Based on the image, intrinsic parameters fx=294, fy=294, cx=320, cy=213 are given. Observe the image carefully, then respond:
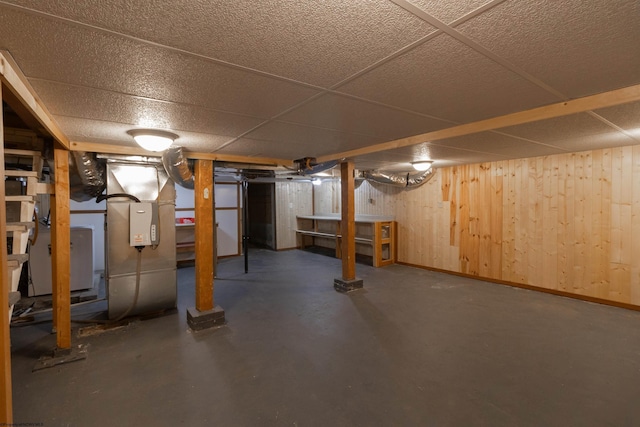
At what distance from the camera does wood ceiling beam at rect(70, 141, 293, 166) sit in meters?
2.63

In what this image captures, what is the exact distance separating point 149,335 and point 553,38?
369 cm

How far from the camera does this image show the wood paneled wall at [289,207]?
25.4 feet

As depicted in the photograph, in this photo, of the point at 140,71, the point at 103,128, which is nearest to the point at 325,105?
the point at 140,71

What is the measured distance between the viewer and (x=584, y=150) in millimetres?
3639

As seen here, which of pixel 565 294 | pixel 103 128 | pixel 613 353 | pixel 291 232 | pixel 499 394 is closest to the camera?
pixel 499 394

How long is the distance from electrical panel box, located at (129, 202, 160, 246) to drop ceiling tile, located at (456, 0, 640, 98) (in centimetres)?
337

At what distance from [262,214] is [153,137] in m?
6.36

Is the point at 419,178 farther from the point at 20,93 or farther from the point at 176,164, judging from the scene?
the point at 20,93

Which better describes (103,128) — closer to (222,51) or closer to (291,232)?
(222,51)

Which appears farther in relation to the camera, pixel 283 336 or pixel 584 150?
pixel 584 150

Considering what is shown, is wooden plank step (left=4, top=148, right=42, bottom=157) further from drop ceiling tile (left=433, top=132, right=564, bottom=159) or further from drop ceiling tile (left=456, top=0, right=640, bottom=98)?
drop ceiling tile (left=433, top=132, right=564, bottom=159)

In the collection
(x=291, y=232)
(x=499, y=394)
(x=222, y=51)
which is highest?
(x=222, y=51)

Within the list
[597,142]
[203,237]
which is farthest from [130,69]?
[597,142]

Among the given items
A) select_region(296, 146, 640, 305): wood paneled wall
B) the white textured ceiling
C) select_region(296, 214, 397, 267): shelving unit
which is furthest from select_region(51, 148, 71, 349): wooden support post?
select_region(296, 146, 640, 305): wood paneled wall
